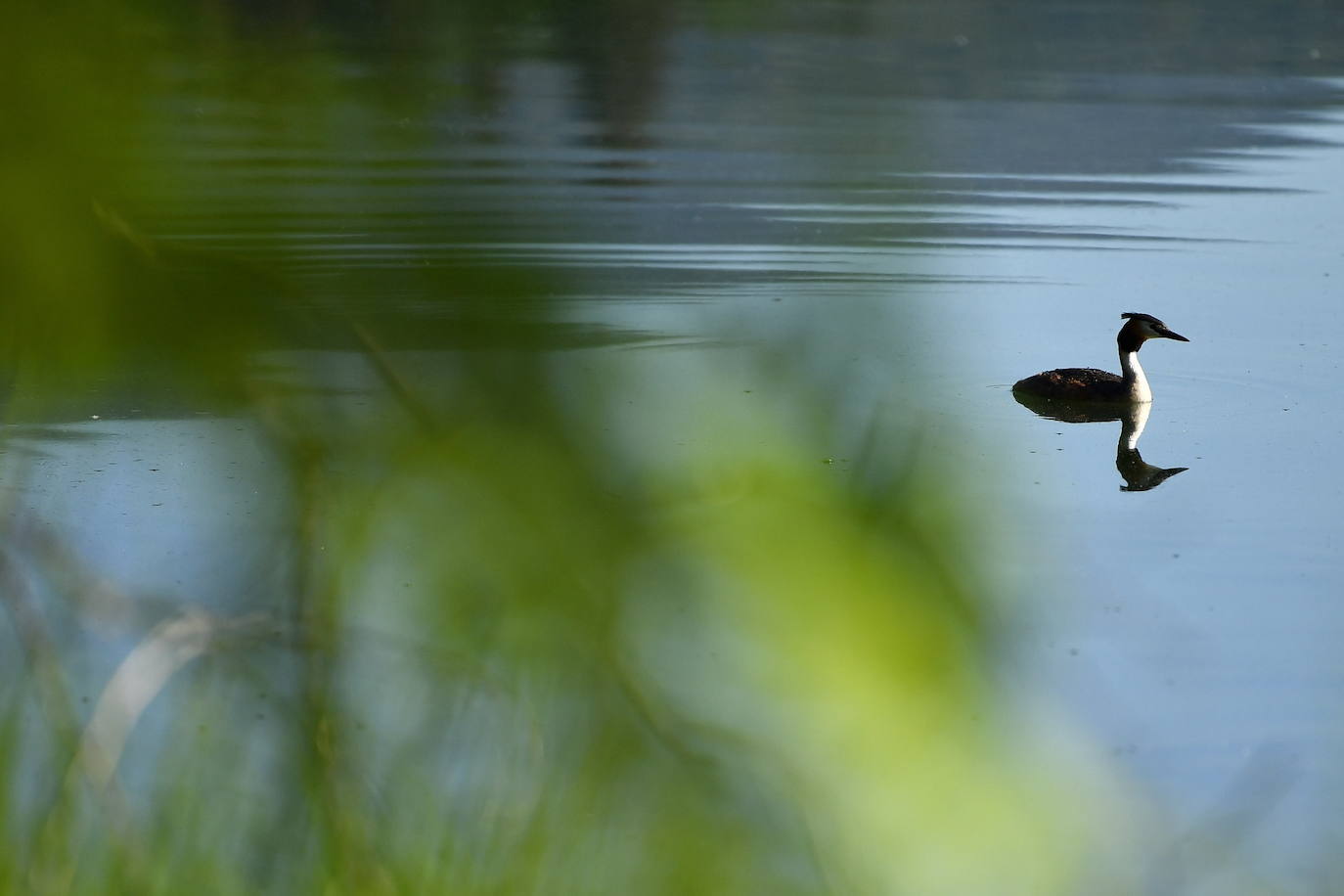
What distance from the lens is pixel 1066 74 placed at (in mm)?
18406

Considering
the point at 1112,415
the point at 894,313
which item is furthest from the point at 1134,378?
the point at 894,313

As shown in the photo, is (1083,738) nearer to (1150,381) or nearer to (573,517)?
(573,517)

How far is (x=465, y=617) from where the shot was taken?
767mm

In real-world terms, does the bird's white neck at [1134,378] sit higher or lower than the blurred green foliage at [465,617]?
lower

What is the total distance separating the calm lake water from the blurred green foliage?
0.01m

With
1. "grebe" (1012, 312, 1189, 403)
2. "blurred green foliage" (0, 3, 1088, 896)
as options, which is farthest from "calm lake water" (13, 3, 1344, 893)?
"grebe" (1012, 312, 1189, 403)

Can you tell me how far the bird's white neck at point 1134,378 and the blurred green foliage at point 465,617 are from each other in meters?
5.86

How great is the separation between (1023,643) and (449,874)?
28cm

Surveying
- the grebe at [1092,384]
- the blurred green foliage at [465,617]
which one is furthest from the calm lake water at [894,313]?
the grebe at [1092,384]

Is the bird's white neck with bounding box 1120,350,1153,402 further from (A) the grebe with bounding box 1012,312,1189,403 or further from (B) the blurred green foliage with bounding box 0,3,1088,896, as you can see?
(B) the blurred green foliage with bounding box 0,3,1088,896

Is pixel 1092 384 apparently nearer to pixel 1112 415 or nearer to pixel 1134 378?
pixel 1112 415

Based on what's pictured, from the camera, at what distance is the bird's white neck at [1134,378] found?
646 cm

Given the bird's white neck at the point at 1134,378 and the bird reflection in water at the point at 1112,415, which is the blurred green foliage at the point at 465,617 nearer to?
the bird reflection in water at the point at 1112,415

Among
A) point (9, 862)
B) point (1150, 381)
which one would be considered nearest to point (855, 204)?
point (9, 862)
